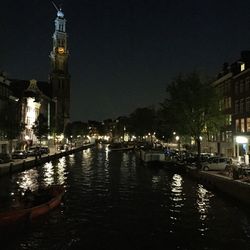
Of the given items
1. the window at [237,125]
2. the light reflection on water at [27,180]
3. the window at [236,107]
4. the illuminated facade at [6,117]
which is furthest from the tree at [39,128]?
the window at [237,125]

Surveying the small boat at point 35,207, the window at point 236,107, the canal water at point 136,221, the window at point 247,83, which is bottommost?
the canal water at point 136,221

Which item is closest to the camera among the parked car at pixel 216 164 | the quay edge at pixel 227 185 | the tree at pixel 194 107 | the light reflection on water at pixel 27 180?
the quay edge at pixel 227 185

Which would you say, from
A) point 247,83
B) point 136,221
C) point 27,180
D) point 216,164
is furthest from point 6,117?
point 136,221

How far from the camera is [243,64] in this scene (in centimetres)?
7494

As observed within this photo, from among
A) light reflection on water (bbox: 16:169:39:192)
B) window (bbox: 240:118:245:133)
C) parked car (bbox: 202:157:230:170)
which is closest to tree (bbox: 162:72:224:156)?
window (bbox: 240:118:245:133)

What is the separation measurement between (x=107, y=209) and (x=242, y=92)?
151ft

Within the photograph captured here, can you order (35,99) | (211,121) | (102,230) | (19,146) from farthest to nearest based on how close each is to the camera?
(35,99)
(19,146)
(211,121)
(102,230)

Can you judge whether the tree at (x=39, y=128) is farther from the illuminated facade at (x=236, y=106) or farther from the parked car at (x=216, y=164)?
the parked car at (x=216, y=164)

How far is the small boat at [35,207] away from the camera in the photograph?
1132 inches

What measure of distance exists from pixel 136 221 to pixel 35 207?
24.8 ft

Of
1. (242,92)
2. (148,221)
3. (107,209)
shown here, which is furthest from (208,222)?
(242,92)

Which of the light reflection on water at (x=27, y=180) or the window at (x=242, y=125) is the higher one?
the window at (x=242, y=125)

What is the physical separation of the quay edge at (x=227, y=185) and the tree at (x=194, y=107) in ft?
48.1

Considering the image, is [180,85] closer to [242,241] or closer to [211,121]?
[211,121]
